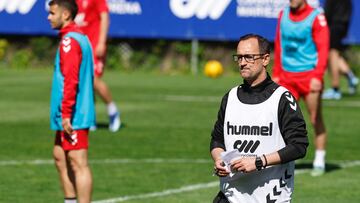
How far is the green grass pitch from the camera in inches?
444

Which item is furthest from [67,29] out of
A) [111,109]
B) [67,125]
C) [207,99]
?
[207,99]

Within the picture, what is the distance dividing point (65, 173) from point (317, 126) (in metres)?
3.95

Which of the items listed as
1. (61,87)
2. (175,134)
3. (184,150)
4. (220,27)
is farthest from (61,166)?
(220,27)

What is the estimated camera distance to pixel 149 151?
562 inches

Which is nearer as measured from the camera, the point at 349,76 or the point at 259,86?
the point at 259,86

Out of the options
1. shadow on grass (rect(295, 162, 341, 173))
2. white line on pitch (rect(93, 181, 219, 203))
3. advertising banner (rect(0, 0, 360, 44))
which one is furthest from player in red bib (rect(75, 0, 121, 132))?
advertising banner (rect(0, 0, 360, 44))

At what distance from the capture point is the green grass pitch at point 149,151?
1129 cm

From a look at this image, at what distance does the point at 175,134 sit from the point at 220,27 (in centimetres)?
1364

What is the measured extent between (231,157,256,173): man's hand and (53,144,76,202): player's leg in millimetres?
3039

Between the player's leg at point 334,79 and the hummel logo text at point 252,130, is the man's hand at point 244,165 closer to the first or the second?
the hummel logo text at point 252,130

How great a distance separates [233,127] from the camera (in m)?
7.34

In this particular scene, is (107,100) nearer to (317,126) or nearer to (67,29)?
(317,126)

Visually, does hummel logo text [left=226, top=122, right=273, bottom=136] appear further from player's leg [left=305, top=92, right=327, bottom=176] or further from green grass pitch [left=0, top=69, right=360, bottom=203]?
player's leg [left=305, top=92, right=327, bottom=176]

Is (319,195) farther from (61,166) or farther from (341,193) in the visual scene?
(61,166)
